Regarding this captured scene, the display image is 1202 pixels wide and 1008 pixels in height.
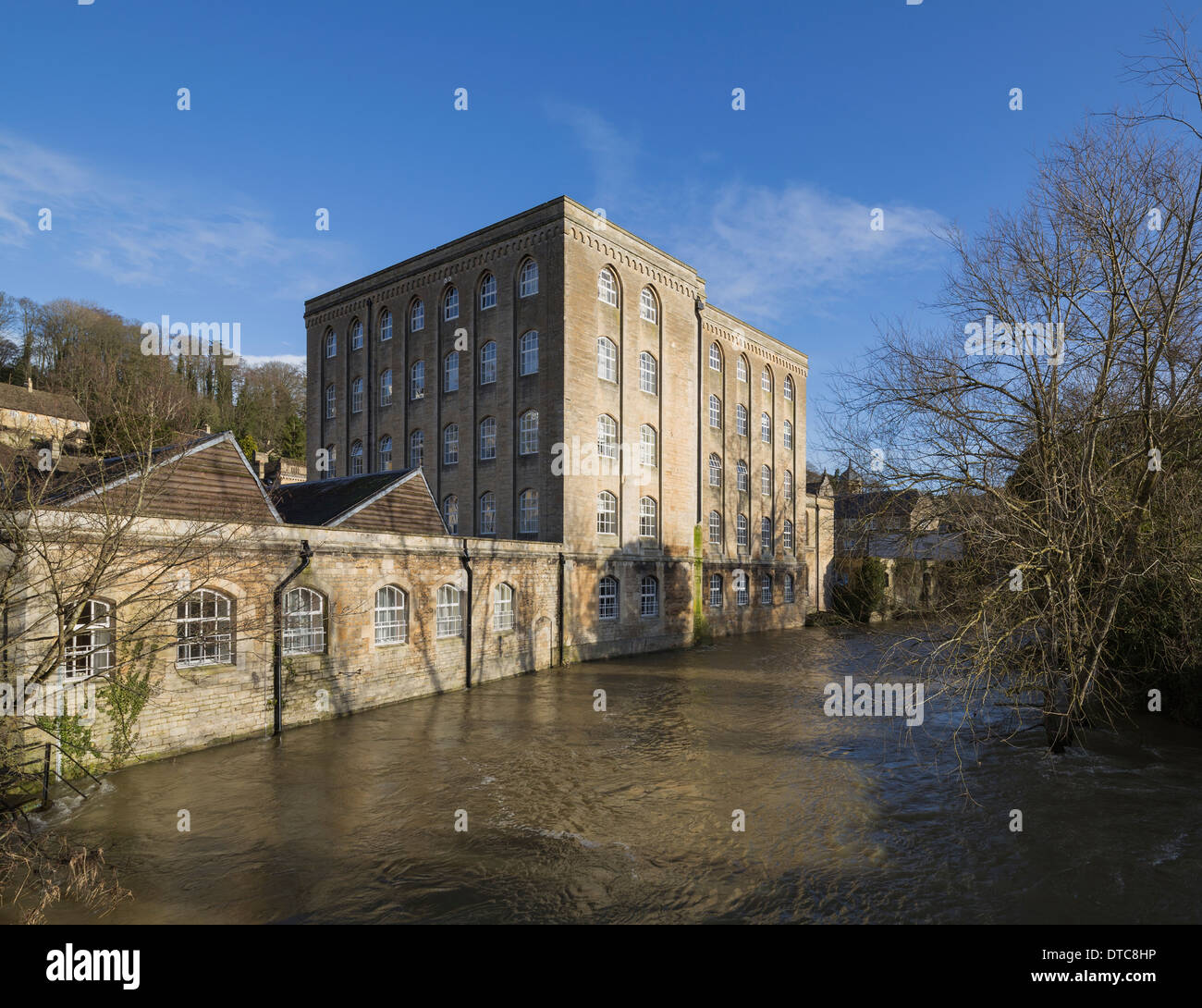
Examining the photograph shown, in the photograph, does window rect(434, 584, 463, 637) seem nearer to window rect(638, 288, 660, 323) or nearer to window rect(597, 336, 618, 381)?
window rect(597, 336, 618, 381)

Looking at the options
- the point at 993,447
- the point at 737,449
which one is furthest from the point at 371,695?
the point at 737,449

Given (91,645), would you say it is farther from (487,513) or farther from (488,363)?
(488,363)

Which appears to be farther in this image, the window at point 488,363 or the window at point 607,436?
the window at point 488,363

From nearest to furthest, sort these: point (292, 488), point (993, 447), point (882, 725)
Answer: point (993, 447) → point (882, 725) → point (292, 488)

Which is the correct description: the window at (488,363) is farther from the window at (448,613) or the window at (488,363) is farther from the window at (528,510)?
the window at (448,613)

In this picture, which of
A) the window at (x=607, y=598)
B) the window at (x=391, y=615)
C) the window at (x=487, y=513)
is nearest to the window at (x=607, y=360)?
the window at (x=487, y=513)

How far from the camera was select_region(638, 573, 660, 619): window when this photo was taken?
26781 millimetres

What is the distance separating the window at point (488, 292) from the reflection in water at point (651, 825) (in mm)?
16449

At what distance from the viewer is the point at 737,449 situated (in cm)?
3391

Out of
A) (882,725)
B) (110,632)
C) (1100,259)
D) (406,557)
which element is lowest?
(882,725)

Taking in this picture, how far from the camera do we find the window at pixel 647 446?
88.4 feet
